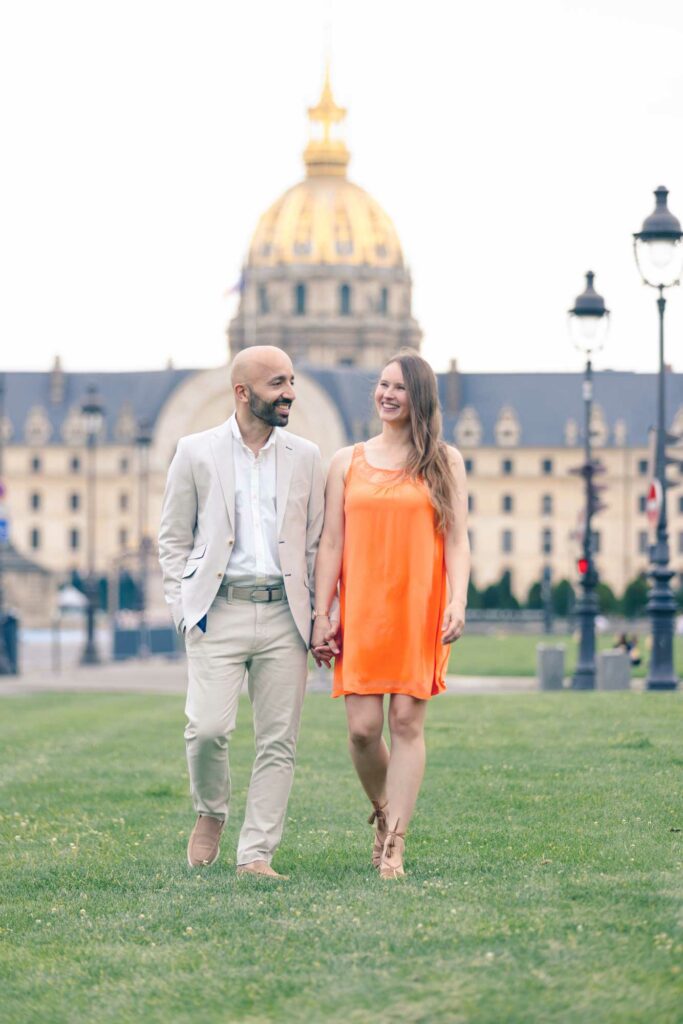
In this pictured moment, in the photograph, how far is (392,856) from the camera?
8.39 metres

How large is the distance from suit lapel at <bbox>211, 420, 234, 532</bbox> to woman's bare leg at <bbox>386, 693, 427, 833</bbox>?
1038 mm

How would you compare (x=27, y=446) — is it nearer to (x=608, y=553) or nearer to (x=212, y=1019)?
(x=608, y=553)

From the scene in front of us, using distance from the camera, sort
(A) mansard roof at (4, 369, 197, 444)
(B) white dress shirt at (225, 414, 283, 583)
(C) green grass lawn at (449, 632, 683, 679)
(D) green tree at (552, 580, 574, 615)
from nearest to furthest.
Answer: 1. (B) white dress shirt at (225, 414, 283, 583)
2. (C) green grass lawn at (449, 632, 683, 679)
3. (D) green tree at (552, 580, 574, 615)
4. (A) mansard roof at (4, 369, 197, 444)

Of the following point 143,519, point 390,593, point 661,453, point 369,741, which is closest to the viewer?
point 390,593

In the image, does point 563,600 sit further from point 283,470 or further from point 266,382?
point 266,382

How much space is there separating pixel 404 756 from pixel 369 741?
164 mm

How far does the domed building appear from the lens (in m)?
148

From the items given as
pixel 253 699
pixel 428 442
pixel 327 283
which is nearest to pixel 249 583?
pixel 253 699

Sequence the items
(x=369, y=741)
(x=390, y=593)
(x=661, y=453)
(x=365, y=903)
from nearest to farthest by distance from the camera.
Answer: (x=365, y=903)
(x=390, y=593)
(x=369, y=741)
(x=661, y=453)

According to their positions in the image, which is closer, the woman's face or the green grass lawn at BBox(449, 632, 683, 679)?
the woman's face

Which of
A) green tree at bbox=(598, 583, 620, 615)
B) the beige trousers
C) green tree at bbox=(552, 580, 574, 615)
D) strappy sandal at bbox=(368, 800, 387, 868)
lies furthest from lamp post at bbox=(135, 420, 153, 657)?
the beige trousers

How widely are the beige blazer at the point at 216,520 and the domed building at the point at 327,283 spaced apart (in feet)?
451

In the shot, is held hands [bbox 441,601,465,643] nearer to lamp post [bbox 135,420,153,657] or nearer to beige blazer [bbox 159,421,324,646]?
beige blazer [bbox 159,421,324,646]

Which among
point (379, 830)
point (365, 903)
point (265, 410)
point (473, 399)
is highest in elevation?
point (473, 399)
